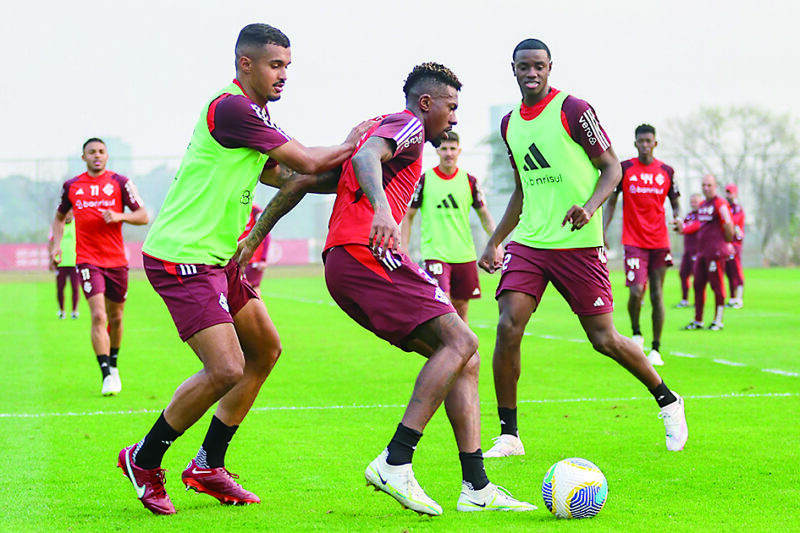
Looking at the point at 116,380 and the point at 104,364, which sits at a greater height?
the point at 104,364

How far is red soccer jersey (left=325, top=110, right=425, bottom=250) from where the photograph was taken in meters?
5.12

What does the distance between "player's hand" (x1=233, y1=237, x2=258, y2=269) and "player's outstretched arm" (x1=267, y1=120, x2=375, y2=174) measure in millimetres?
536

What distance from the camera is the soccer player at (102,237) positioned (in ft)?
33.6

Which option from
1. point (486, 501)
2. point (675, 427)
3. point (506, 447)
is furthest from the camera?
point (675, 427)

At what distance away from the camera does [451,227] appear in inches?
473

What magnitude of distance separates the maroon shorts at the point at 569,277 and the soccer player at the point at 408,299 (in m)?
1.71

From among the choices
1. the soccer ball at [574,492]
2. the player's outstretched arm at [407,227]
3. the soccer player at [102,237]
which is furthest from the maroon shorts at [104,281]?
the soccer ball at [574,492]

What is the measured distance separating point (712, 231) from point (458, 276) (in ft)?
23.3

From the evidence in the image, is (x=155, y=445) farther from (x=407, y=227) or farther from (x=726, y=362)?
(x=726, y=362)

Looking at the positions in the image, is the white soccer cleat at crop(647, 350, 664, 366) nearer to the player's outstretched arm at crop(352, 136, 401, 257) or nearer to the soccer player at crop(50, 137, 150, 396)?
the soccer player at crop(50, 137, 150, 396)

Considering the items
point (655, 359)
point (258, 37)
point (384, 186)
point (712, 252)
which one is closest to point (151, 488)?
point (384, 186)

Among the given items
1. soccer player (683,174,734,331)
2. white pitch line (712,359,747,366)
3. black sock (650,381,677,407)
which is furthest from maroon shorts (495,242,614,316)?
soccer player (683,174,734,331)

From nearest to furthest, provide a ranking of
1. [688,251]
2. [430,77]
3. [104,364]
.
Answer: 1. [430,77]
2. [104,364]
3. [688,251]

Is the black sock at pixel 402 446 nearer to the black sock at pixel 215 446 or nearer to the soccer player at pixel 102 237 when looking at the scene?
the black sock at pixel 215 446
